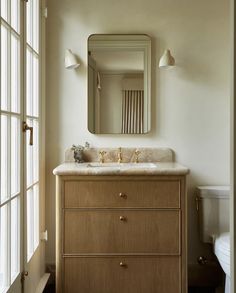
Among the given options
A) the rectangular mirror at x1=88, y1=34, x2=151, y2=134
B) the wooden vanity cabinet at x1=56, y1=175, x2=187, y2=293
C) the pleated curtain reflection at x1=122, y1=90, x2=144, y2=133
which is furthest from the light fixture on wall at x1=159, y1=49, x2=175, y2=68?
the wooden vanity cabinet at x1=56, y1=175, x2=187, y2=293

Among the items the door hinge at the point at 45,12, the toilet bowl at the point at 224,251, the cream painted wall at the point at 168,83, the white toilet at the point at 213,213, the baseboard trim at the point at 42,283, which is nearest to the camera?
the toilet bowl at the point at 224,251

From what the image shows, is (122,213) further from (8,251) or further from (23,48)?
(23,48)

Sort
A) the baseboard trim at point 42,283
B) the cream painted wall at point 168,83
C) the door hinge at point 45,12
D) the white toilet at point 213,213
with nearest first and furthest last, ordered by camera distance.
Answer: the baseboard trim at point 42,283 < the white toilet at point 213,213 < the door hinge at point 45,12 < the cream painted wall at point 168,83

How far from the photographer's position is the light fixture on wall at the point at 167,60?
8.05 ft

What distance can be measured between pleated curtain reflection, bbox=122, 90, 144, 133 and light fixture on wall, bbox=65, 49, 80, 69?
0.43 meters

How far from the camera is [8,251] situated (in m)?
1.65

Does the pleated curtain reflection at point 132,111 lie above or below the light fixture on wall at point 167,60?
below

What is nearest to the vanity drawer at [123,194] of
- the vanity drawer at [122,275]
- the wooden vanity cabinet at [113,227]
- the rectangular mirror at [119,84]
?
the wooden vanity cabinet at [113,227]

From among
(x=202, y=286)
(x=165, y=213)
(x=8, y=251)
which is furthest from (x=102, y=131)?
(x=202, y=286)

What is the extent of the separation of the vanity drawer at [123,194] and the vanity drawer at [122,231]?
0.17 feet

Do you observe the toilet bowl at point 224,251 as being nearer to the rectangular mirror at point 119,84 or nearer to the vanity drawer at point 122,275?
the vanity drawer at point 122,275

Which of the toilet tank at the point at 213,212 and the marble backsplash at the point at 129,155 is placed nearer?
the toilet tank at the point at 213,212

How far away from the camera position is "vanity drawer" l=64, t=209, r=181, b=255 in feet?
6.75

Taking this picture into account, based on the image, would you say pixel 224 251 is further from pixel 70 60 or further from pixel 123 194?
pixel 70 60
